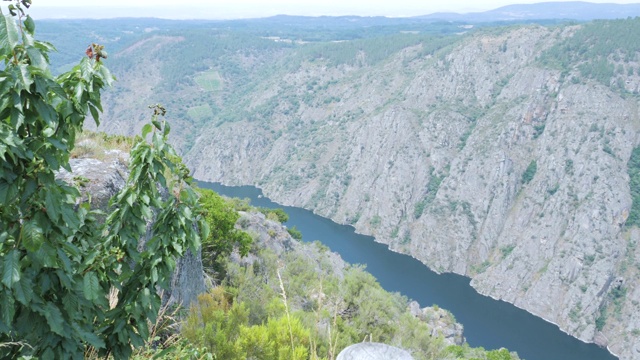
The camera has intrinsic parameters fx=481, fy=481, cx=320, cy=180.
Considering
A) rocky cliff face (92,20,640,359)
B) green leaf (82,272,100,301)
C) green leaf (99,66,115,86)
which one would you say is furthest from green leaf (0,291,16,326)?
rocky cliff face (92,20,640,359)

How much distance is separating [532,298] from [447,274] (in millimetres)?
16981

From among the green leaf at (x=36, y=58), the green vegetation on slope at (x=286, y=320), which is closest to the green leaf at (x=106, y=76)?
the green leaf at (x=36, y=58)

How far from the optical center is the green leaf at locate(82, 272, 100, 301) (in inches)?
158

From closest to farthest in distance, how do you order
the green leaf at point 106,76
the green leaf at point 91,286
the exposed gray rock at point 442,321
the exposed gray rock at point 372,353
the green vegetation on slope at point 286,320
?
1. the green leaf at point 106,76
2. the green leaf at point 91,286
3. the exposed gray rock at point 372,353
4. the green vegetation on slope at point 286,320
5. the exposed gray rock at point 442,321

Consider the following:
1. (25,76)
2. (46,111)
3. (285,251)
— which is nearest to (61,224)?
(46,111)

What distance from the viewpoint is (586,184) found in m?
96.8

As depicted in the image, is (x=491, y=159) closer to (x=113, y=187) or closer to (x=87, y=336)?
(x=113, y=187)

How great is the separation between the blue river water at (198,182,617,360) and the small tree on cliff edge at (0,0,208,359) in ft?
235

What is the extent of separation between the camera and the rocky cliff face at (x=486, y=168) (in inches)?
3506

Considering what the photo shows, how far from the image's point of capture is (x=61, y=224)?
12.5 ft

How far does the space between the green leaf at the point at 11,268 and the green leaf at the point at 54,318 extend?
51cm

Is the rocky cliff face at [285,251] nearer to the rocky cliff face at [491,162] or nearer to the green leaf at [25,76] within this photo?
the green leaf at [25,76]

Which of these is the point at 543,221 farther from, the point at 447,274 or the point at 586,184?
the point at 447,274

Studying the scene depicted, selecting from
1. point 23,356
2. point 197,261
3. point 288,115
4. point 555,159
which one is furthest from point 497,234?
point 23,356
